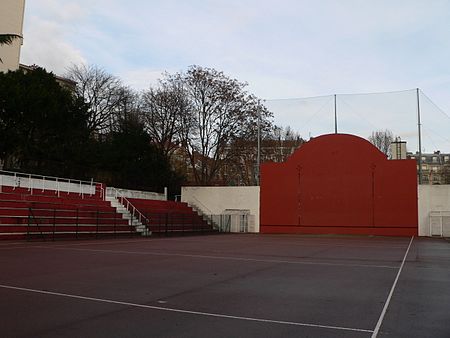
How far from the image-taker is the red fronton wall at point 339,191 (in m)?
40.8

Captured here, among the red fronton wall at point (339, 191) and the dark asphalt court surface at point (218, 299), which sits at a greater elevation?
the red fronton wall at point (339, 191)

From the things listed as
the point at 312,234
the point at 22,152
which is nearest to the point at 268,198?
the point at 312,234

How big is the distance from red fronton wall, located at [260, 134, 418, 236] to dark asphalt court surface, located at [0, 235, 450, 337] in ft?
88.4

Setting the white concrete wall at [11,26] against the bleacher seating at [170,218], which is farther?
the white concrete wall at [11,26]

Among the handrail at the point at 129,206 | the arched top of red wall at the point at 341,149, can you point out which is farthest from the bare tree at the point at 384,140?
the handrail at the point at 129,206

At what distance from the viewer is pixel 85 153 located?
45219mm

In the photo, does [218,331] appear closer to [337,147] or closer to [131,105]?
[337,147]

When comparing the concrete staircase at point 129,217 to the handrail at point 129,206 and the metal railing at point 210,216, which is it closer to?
the handrail at point 129,206

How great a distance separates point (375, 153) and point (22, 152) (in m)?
30.2

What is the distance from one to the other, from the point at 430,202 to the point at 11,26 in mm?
48346

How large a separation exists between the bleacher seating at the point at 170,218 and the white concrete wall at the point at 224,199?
5.21 feet

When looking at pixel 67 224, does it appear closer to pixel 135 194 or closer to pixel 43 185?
pixel 43 185

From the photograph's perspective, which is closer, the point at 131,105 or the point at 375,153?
the point at 375,153

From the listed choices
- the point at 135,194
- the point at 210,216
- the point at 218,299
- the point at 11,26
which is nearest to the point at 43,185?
the point at 135,194
